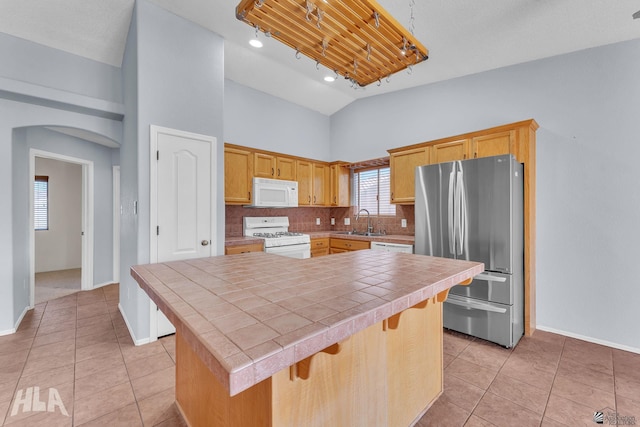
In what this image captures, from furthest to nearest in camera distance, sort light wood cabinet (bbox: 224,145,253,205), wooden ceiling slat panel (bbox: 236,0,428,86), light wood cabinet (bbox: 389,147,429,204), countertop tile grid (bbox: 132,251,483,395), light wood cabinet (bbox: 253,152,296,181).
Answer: light wood cabinet (bbox: 253,152,296,181), light wood cabinet (bbox: 224,145,253,205), light wood cabinet (bbox: 389,147,429,204), wooden ceiling slat panel (bbox: 236,0,428,86), countertop tile grid (bbox: 132,251,483,395)

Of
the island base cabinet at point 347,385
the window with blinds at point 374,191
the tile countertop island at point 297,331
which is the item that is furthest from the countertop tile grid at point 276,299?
the window with blinds at point 374,191

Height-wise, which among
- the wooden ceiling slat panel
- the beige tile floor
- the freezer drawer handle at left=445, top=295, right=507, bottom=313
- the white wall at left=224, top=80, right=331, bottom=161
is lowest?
the beige tile floor

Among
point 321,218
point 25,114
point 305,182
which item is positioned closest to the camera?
point 25,114

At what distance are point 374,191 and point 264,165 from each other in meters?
1.93

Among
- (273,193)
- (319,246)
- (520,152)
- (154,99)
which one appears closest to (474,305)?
(520,152)

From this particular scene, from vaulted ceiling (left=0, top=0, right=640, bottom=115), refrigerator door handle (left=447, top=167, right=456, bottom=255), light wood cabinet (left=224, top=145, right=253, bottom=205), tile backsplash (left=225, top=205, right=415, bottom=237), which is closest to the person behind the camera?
vaulted ceiling (left=0, top=0, right=640, bottom=115)

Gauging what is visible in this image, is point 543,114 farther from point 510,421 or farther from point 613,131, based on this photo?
point 510,421

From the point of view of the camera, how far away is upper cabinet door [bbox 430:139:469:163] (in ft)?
10.2

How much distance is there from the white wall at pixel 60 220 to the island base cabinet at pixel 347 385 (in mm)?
6073

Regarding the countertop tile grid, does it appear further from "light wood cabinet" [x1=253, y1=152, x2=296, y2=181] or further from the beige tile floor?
"light wood cabinet" [x1=253, y1=152, x2=296, y2=181]

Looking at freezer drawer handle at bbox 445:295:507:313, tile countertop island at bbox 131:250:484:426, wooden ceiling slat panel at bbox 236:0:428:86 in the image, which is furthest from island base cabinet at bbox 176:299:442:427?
wooden ceiling slat panel at bbox 236:0:428:86

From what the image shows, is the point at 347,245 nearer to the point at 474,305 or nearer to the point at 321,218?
the point at 321,218

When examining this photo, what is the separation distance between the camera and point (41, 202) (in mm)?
5508

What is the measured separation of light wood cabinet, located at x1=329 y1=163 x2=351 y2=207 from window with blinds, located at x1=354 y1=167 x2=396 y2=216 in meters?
0.18
